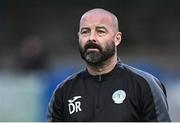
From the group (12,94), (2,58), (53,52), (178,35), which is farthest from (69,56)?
(12,94)

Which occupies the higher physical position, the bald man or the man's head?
the man's head

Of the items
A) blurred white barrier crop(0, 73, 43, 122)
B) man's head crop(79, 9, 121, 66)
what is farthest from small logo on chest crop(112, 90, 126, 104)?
blurred white barrier crop(0, 73, 43, 122)

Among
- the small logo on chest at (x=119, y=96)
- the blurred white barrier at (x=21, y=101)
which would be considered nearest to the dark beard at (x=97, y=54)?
the small logo on chest at (x=119, y=96)

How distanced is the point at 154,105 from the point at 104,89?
34 centimetres

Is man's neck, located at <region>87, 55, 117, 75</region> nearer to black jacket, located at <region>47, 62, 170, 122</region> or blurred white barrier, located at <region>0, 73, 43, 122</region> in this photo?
black jacket, located at <region>47, 62, 170, 122</region>

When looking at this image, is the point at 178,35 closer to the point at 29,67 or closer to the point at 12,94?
the point at 29,67

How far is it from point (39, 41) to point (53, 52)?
1.39ft

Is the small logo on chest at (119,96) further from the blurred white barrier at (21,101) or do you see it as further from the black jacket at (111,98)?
the blurred white barrier at (21,101)

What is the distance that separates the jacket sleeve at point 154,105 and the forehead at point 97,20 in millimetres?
455

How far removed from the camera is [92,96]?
4.14 meters

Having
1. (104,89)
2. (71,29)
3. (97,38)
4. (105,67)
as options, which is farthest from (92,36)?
(71,29)

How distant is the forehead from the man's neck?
217mm

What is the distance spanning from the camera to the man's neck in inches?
165

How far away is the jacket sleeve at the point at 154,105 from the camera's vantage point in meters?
3.99
